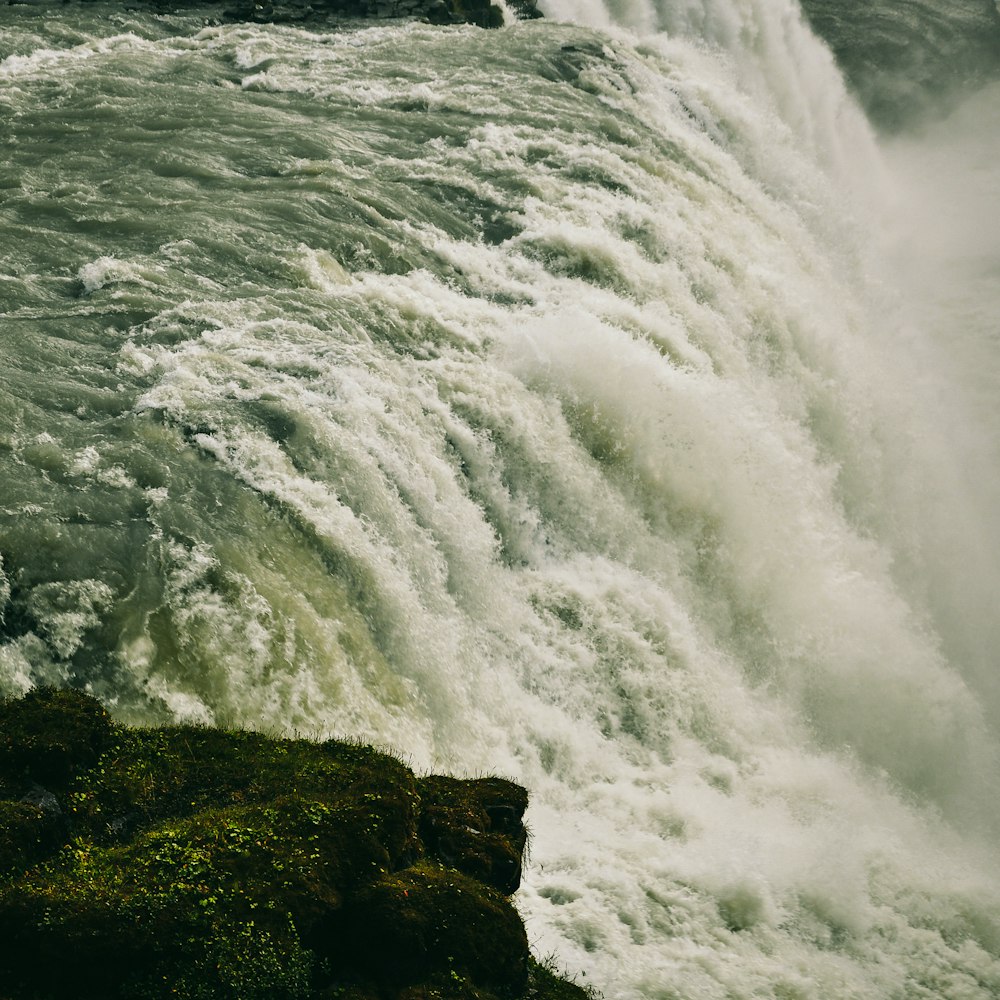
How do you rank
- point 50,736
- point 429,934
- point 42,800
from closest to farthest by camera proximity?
point 429,934 → point 42,800 → point 50,736

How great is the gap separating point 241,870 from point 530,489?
762 centimetres

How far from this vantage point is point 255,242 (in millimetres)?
15633

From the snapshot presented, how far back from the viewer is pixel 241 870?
19.6 feet

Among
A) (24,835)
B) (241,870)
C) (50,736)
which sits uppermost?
(241,870)

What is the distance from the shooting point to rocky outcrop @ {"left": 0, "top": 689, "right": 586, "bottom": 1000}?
541 cm

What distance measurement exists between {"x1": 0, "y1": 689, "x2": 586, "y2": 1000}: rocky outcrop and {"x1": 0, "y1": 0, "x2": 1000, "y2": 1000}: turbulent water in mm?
1288

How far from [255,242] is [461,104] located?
361 inches

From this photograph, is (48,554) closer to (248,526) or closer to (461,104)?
(248,526)

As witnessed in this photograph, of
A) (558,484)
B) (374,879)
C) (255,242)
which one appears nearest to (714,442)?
(558,484)

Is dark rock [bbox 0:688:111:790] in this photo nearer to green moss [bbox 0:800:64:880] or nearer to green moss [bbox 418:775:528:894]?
green moss [bbox 0:800:64:880]

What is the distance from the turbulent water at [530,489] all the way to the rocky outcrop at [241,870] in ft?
4.23

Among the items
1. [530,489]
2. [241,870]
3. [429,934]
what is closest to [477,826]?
[429,934]

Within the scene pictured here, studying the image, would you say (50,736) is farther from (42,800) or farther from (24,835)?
(24,835)

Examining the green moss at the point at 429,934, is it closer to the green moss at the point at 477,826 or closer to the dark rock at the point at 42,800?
the green moss at the point at 477,826
